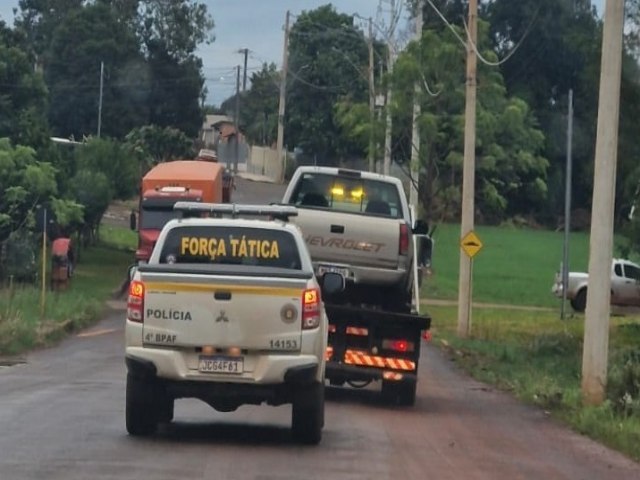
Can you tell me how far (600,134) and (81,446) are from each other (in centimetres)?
956

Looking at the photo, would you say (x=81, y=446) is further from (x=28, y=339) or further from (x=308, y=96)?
(x=308, y=96)

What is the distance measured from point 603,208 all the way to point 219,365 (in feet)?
27.4

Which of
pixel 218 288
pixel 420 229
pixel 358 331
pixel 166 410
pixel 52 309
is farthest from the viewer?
pixel 52 309

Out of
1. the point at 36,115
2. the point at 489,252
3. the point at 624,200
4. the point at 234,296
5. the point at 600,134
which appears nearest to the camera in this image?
the point at 234,296

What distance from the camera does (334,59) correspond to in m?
95.6

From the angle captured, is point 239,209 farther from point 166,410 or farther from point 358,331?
point 358,331

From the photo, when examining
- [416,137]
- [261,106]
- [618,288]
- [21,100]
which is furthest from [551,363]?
[261,106]

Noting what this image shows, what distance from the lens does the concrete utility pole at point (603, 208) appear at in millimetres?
19891

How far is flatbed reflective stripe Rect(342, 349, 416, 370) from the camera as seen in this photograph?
1989 cm

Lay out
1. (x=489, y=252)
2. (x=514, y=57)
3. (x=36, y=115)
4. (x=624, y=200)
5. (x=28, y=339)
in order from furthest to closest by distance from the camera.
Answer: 1. (x=514, y=57)
2. (x=489, y=252)
3. (x=36, y=115)
4. (x=624, y=200)
5. (x=28, y=339)

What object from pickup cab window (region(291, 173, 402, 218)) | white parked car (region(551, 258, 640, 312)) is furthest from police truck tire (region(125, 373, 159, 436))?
white parked car (region(551, 258, 640, 312))

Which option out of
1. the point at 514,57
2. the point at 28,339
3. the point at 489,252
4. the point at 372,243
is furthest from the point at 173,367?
the point at 514,57

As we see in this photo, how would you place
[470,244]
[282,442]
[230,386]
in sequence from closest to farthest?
[230,386] < [282,442] < [470,244]

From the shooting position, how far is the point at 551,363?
29391 millimetres
